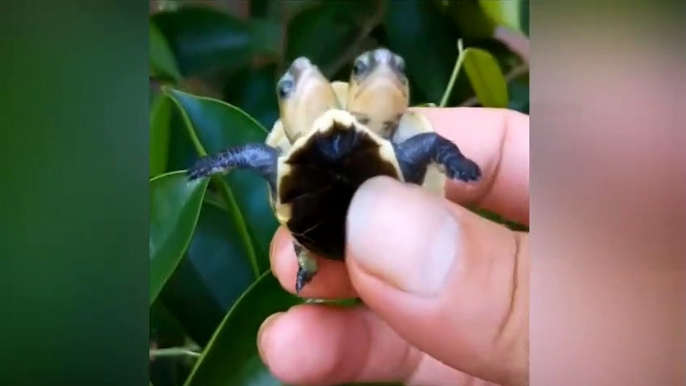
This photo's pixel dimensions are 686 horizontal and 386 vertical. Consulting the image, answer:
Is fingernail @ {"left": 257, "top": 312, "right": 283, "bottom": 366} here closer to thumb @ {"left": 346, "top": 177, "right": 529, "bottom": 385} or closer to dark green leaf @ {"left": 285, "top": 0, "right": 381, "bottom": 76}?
thumb @ {"left": 346, "top": 177, "right": 529, "bottom": 385}

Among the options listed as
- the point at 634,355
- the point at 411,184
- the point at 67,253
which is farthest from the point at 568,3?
the point at 67,253

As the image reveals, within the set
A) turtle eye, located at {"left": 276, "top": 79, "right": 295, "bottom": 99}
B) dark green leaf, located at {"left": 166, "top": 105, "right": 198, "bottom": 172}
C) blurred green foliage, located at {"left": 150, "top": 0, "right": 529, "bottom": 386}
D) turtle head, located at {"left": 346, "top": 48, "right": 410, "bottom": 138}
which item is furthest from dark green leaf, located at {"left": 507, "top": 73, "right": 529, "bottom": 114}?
dark green leaf, located at {"left": 166, "top": 105, "right": 198, "bottom": 172}

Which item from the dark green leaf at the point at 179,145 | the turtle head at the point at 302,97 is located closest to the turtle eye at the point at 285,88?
the turtle head at the point at 302,97

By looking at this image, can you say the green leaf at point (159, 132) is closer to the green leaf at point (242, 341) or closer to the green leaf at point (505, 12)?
the green leaf at point (242, 341)

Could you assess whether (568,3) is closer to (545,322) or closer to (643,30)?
(643,30)

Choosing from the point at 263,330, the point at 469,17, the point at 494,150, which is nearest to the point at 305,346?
the point at 263,330

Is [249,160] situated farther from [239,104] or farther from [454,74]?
[454,74]
